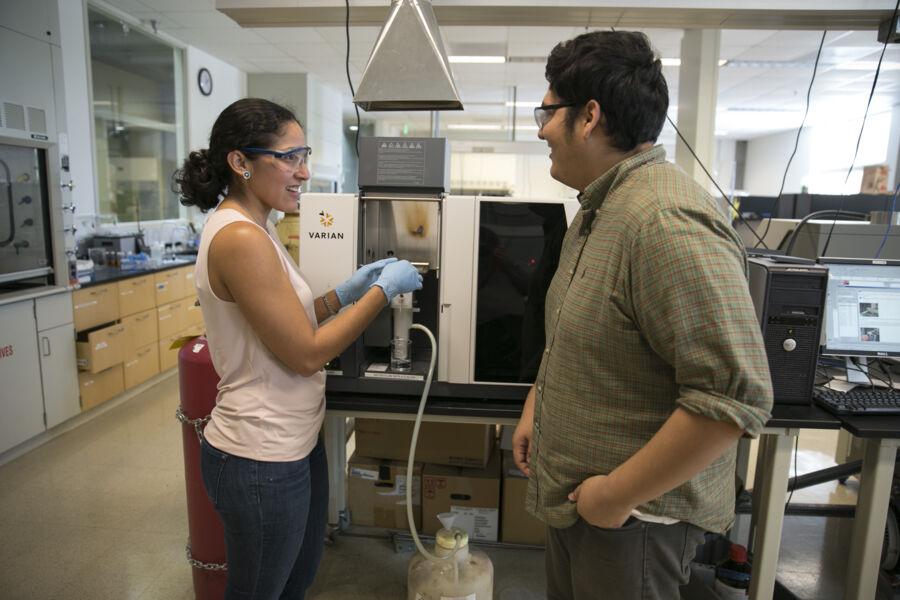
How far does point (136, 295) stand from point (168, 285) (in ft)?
1.26

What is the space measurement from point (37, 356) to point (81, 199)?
5.61 ft

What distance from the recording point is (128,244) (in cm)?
429

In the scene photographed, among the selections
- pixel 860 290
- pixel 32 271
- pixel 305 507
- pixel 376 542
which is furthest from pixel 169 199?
pixel 860 290

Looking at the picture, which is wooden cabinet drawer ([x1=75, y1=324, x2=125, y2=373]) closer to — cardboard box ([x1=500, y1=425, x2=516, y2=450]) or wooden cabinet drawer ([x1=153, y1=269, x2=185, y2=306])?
wooden cabinet drawer ([x1=153, y1=269, x2=185, y2=306])

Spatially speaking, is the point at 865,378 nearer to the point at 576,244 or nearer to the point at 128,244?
the point at 576,244

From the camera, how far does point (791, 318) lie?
1.53 m

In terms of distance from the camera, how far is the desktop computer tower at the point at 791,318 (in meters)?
1.51

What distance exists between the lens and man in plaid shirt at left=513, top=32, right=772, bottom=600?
76 cm

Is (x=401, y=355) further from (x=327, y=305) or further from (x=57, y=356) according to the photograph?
(x=57, y=356)

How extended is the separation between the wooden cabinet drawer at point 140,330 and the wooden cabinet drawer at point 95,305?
0.13m

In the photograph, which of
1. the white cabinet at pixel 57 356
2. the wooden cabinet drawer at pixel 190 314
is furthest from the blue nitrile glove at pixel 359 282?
the wooden cabinet drawer at pixel 190 314

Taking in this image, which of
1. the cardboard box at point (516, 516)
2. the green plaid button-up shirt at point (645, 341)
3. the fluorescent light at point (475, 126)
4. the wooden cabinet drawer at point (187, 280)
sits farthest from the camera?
the fluorescent light at point (475, 126)

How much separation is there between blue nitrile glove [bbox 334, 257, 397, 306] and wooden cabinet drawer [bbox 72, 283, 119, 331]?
2.51 metres

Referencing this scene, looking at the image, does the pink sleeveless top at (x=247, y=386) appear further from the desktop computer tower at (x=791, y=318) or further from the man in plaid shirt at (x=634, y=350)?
the desktop computer tower at (x=791, y=318)
